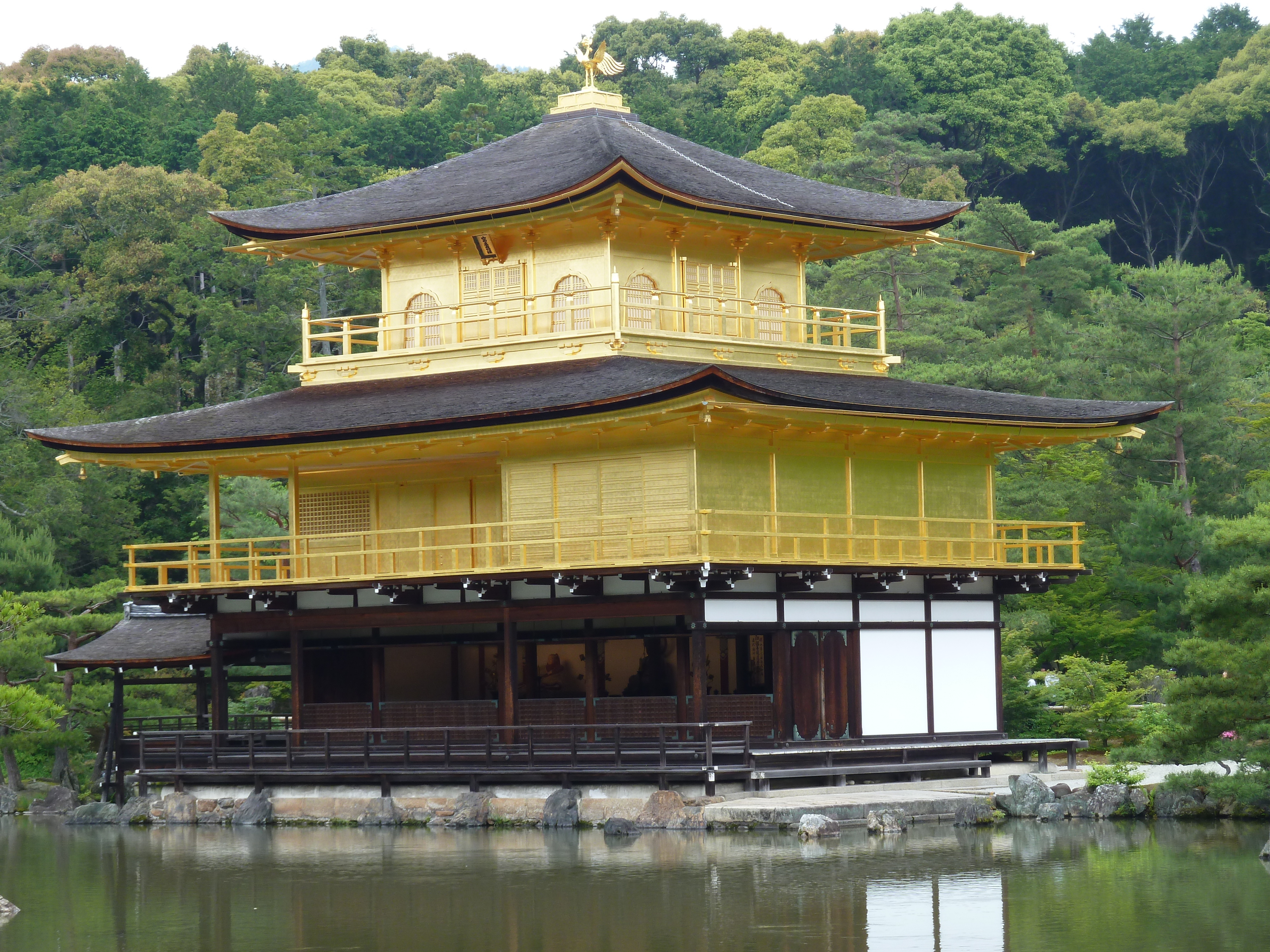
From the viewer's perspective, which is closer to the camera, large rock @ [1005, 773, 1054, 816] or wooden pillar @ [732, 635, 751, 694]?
large rock @ [1005, 773, 1054, 816]

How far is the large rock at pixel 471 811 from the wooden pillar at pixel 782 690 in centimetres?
535

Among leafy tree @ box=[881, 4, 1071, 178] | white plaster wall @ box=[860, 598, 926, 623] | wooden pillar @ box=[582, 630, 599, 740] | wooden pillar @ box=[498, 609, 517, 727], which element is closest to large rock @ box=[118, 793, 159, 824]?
wooden pillar @ box=[498, 609, 517, 727]

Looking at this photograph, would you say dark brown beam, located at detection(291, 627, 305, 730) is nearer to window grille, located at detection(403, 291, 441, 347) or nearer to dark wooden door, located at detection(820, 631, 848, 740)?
window grille, located at detection(403, 291, 441, 347)

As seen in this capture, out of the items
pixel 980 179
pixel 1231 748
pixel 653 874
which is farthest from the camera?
pixel 980 179

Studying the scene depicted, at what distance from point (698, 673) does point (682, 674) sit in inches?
83.5

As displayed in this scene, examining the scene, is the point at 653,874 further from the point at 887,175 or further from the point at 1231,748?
the point at 887,175

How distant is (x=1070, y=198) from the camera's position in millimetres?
103062

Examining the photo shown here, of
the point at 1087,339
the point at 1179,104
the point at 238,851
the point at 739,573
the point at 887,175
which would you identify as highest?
the point at 1179,104

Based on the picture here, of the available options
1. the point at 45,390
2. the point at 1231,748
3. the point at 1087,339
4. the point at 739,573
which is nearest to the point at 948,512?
the point at 739,573

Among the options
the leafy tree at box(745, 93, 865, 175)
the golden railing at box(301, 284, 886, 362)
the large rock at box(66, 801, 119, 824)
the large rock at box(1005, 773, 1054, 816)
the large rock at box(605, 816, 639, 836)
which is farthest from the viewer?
the leafy tree at box(745, 93, 865, 175)

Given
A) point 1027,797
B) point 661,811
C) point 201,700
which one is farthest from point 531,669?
point 1027,797

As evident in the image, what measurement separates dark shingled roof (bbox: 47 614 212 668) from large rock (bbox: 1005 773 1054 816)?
16749 mm

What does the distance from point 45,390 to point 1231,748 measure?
51.6 metres

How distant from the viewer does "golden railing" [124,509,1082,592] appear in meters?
33.8
